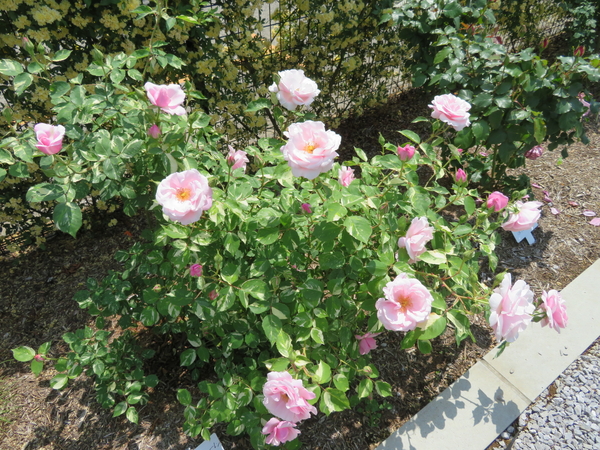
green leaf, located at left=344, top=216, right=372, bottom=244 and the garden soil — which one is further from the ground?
green leaf, located at left=344, top=216, right=372, bottom=244

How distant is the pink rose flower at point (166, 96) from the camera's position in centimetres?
118

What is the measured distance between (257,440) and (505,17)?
4.78 metres

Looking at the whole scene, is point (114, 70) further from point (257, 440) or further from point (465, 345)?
point (465, 345)

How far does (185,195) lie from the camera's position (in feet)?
3.51

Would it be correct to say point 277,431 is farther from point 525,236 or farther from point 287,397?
point 525,236

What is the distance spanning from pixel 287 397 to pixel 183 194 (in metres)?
0.62

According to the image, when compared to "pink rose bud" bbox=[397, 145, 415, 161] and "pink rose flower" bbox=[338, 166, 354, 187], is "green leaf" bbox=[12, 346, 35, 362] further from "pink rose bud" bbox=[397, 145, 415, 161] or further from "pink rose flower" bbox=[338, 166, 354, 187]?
"pink rose bud" bbox=[397, 145, 415, 161]

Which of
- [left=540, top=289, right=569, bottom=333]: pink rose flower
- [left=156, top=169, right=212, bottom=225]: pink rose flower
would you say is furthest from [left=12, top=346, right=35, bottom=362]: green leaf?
[left=540, top=289, right=569, bottom=333]: pink rose flower

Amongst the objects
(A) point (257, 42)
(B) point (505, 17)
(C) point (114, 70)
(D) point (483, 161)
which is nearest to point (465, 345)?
(D) point (483, 161)

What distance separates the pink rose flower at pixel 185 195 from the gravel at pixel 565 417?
1.75 metres

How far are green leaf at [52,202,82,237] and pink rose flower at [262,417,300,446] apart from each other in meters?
0.79

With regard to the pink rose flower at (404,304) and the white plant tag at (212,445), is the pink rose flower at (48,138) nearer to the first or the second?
the pink rose flower at (404,304)

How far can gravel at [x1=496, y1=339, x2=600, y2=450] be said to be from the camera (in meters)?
1.90

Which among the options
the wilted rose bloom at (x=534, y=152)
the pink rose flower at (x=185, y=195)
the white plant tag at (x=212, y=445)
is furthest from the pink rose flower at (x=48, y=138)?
the wilted rose bloom at (x=534, y=152)
